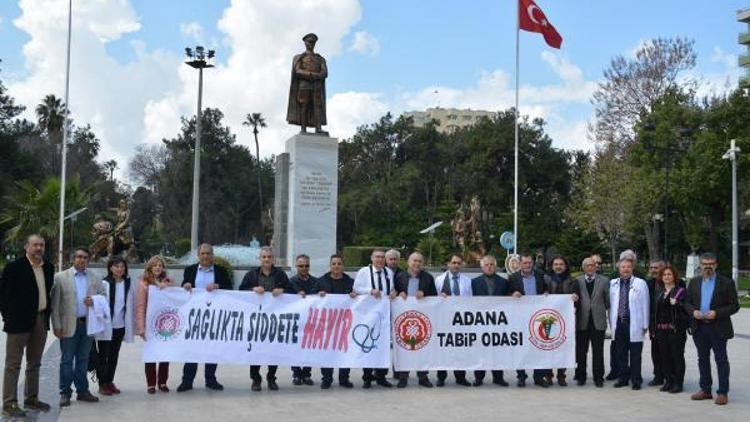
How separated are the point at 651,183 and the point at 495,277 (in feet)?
107

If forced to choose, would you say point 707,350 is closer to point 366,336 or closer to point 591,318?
point 591,318

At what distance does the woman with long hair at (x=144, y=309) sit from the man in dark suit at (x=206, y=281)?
0.75ft

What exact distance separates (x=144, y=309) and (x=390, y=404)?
3.23m

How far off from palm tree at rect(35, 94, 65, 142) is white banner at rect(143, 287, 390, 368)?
66.5 metres

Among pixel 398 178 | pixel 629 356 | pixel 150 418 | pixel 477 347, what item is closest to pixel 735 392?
pixel 629 356

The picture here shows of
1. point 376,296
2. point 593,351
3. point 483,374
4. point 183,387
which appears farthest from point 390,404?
point 593,351

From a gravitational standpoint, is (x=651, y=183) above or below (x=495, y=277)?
above

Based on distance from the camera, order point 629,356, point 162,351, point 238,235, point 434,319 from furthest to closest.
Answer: point 238,235
point 629,356
point 434,319
point 162,351

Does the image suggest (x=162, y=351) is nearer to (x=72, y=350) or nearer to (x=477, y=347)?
(x=72, y=350)

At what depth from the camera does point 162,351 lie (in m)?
9.16

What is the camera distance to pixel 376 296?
32.1 ft

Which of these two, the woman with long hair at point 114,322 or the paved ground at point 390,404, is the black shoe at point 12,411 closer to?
the paved ground at point 390,404

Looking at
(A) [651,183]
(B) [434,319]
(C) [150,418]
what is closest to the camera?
(C) [150,418]

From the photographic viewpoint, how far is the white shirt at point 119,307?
348 inches
